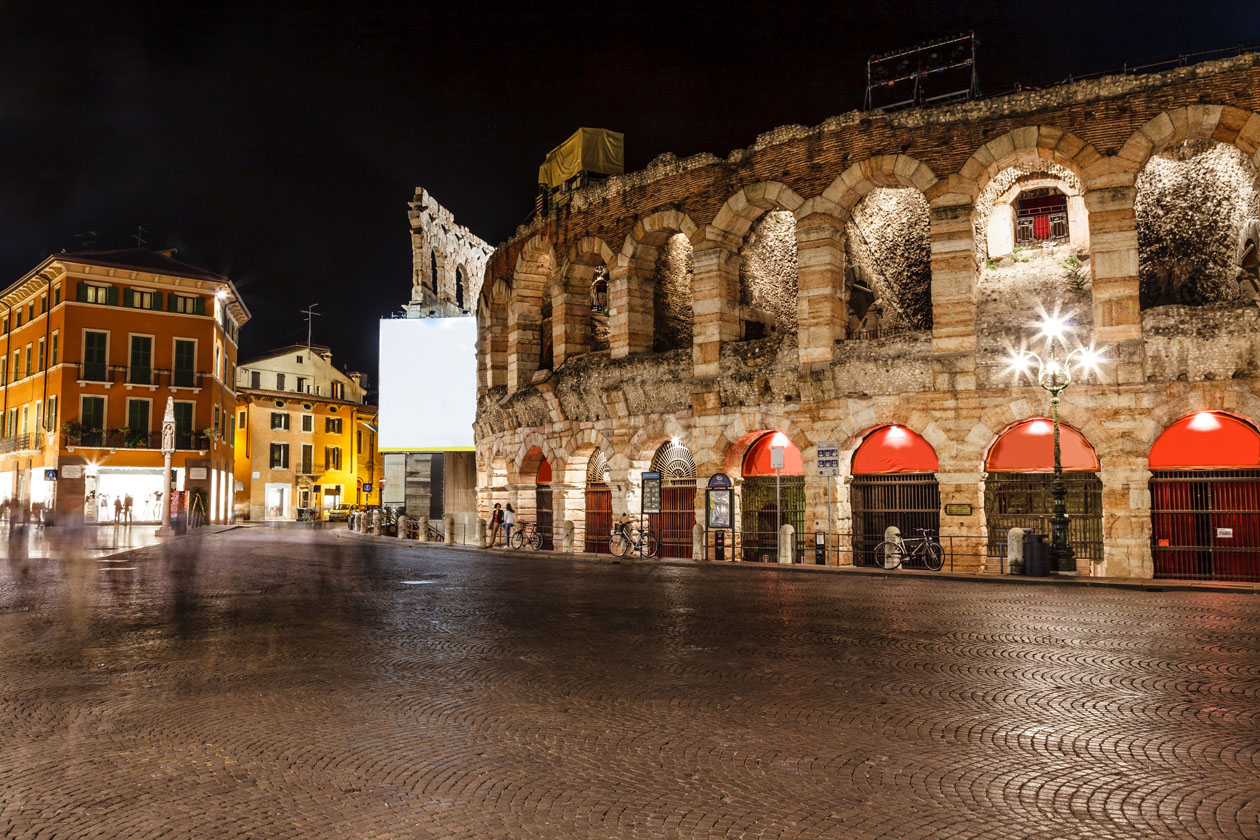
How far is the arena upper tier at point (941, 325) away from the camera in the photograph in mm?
18156

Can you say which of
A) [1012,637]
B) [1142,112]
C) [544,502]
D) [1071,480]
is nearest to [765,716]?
[1012,637]

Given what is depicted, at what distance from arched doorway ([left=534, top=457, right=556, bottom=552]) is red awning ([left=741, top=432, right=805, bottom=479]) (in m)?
8.23

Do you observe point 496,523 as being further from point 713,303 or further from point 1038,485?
point 1038,485

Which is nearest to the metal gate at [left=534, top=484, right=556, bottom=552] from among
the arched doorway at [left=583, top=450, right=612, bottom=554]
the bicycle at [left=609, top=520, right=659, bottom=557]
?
the arched doorway at [left=583, top=450, right=612, bottom=554]

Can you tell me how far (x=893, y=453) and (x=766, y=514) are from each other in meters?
3.78

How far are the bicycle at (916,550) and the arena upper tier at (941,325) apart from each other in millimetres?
452

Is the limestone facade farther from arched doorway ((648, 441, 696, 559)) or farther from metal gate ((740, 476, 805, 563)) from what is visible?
metal gate ((740, 476, 805, 563))

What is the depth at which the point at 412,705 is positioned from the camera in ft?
21.0

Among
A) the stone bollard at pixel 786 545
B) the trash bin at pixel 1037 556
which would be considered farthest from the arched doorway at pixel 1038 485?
the stone bollard at pixel 786 545

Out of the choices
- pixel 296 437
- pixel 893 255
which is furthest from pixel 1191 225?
pixel 296 437

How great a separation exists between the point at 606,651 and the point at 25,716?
4580 millimetres

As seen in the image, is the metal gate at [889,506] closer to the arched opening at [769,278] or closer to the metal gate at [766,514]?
the metal gate at [766,514]

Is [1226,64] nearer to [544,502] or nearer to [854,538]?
[854,538]

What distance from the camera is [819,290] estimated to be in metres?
21.9
